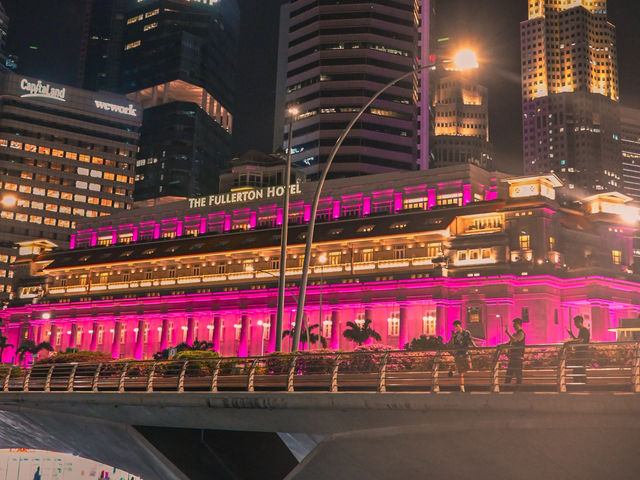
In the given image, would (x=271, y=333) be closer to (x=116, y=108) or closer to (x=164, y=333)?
(x=164, y=333)

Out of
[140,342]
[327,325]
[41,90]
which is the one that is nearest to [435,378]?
[327,325]

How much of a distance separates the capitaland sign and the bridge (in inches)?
3235

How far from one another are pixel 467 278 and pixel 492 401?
226 feet

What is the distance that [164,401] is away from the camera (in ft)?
85.6

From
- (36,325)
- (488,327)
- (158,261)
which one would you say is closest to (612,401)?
(488,327)

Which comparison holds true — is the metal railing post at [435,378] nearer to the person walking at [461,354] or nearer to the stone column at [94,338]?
the person walking at [461,354]

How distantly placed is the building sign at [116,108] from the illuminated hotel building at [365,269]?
2987 inches

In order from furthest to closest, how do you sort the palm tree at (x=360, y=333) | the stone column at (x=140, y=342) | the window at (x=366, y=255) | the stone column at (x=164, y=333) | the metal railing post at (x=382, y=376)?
1. the stone column at (x=140, y=342)
2. the stone column at (x=164, y=333)
3. the window at (x=366, y=255)
4. the palm tree at (x=360, y=333)
5. the metal railing post at (x=382, y=376)

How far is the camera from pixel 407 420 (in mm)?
20312

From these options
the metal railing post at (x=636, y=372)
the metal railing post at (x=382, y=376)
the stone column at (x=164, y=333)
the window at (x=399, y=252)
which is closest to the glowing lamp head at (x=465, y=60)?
the metal railing post at (x=382, y=376)

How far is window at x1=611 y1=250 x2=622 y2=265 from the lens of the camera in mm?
90625

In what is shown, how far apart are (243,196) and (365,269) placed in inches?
1173

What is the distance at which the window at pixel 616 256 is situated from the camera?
90.6 metres

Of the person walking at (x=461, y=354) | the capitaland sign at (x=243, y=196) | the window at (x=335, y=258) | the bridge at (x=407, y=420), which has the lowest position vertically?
the bridge at (x=407, y=420)
